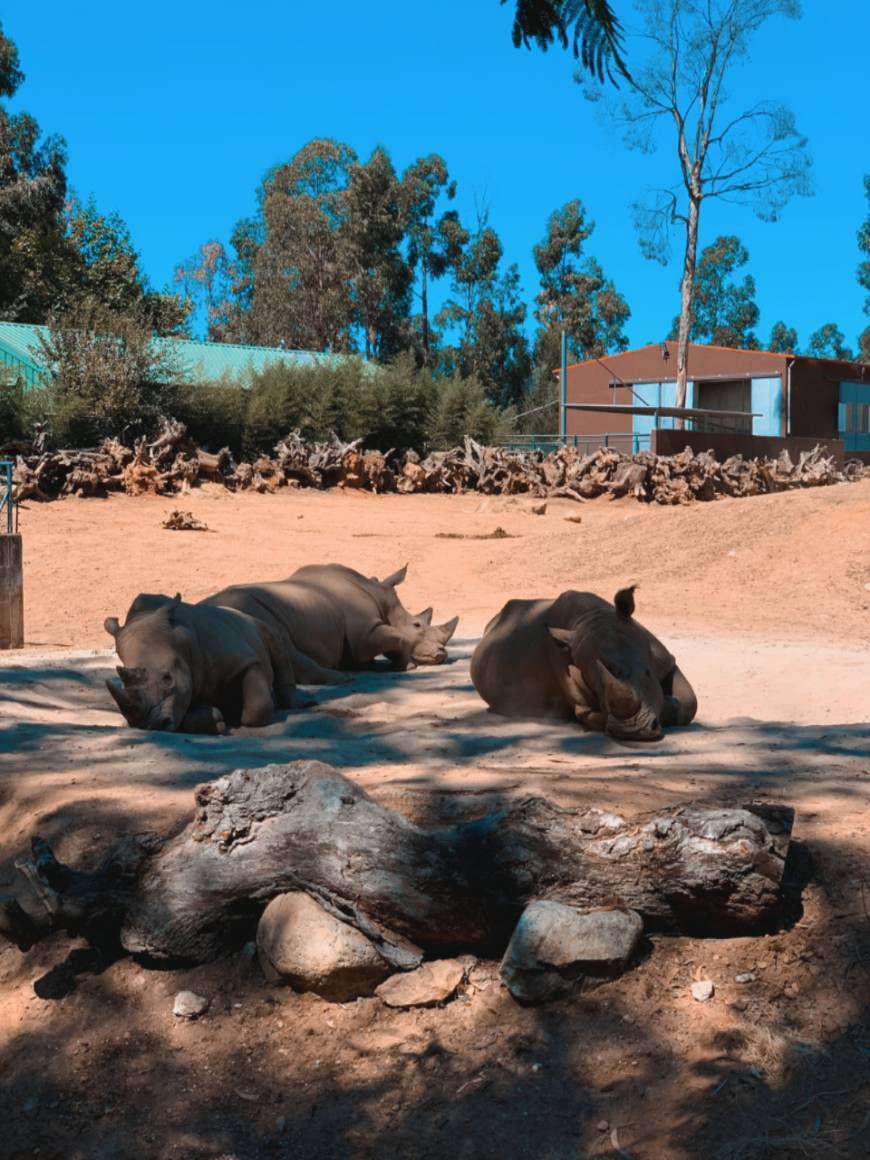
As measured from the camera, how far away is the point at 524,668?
7.95 metres

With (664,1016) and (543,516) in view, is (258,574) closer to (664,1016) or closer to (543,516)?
(543,516)

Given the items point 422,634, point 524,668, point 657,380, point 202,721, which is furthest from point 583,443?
point 202,721

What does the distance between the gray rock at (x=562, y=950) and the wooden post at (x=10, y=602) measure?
8.19 metres

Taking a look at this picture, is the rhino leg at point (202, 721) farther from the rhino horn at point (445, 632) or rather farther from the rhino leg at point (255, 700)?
the rhino horn at point (445, 632)

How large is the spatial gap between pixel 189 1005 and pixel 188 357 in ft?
115

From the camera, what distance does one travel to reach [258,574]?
1556cm

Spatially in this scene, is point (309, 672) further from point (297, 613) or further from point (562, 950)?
point (562, 950)

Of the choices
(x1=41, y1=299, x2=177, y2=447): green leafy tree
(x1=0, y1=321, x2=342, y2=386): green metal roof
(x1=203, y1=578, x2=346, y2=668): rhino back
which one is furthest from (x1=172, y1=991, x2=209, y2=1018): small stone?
(x1=0, y1=321, x2=342, y2=386): green metal roof

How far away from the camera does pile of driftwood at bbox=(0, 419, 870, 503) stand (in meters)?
22.2

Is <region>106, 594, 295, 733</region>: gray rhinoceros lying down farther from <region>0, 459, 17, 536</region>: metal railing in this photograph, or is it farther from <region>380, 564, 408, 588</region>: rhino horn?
<region>0, 459, 17, 536</region>: metal railing

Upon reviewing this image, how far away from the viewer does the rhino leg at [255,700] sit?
766 centimetres

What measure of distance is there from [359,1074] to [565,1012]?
65 centimetres

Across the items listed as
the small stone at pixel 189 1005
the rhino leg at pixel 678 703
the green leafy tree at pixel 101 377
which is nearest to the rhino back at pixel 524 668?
the rhino leg at pixel 678 703

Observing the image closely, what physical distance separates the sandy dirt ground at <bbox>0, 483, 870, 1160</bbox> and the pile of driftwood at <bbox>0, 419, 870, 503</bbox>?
1355 centimetres
